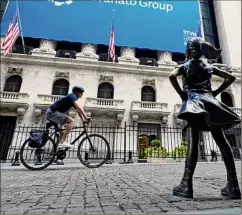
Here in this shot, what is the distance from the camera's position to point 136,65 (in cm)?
1948

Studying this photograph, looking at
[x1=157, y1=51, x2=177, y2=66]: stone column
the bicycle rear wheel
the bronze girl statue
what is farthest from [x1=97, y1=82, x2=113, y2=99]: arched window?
the bronze girl statue

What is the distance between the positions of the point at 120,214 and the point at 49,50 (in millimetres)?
19669

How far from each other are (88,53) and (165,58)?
24.2ft

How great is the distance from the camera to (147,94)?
19.6 metres

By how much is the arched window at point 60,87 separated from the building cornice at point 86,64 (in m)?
1.31

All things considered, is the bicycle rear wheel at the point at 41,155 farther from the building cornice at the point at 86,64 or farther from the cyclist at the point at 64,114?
the building cornice at the point at 86,64

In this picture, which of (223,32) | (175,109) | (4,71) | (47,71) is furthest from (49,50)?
(223,32)

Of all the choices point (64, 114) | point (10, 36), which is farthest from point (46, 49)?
point (64, 114)

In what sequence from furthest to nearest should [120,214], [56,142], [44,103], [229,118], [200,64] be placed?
[44,103] < [56,142] < [200,64] < [229,118] < [120,214]

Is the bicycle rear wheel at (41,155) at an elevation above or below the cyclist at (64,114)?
below

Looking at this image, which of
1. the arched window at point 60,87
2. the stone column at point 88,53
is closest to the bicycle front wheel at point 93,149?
the arched window at point 60,87

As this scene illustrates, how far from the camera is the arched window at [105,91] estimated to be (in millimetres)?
18969

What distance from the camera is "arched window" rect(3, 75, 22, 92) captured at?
17.7 m

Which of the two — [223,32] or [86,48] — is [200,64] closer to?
[86,48]
